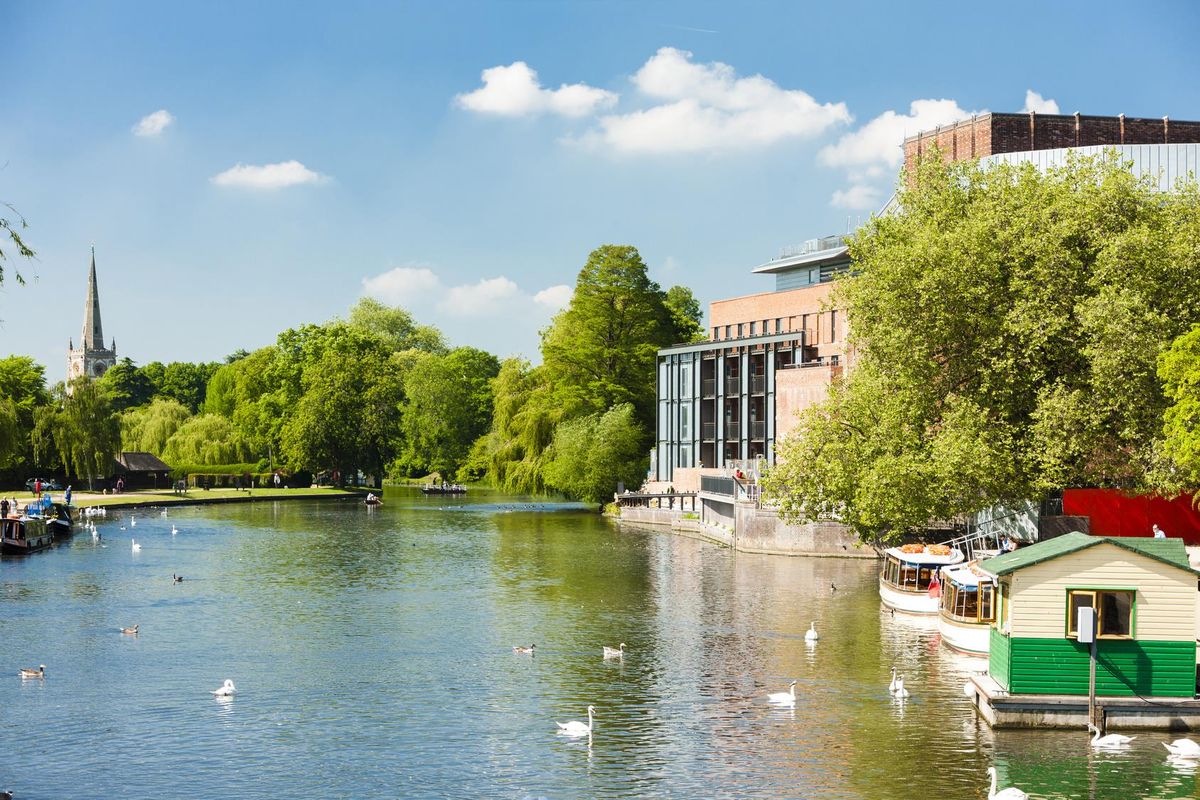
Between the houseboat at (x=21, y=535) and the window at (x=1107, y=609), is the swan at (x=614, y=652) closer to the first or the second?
the window at (x=1107, y=609)

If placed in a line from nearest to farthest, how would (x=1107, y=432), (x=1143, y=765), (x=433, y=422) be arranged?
(x=1143, y=765) → (x=1107, y=432) → (x=433, y=422)

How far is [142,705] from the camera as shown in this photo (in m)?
36.2

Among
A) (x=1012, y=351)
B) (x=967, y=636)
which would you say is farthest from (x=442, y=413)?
(x=967, y=636)

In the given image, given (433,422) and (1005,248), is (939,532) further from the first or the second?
(433,422)

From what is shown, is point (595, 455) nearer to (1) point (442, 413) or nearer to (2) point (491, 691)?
(1) point (442, 413)

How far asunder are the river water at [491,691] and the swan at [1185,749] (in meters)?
0.44

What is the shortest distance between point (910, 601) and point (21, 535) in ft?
186

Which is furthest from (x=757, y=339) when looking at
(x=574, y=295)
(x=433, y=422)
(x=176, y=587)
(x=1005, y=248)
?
(x=433, y=422)

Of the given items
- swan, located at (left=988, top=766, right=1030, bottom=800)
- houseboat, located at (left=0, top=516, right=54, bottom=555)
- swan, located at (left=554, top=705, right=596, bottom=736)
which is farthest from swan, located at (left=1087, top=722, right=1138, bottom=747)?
houseboat, located at (left=0, top=516, right=54, bottom=555)

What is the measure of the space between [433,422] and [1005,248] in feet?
408

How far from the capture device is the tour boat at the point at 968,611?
43031mm

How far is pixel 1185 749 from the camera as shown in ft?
98.0

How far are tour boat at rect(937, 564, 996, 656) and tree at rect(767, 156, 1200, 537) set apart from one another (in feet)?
31.0

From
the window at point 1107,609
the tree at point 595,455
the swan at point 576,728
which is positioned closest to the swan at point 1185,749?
the window at point 1107,609
